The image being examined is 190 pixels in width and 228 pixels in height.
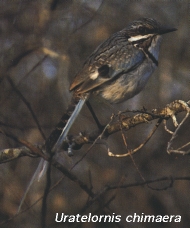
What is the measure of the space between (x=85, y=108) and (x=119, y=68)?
7.79 ft

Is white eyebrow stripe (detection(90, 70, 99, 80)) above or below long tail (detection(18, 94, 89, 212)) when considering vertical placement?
above

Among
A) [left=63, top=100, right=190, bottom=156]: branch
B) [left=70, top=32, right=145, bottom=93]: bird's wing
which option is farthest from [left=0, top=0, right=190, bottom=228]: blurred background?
[left=63, top=100, right=190, bottom=156]: branch

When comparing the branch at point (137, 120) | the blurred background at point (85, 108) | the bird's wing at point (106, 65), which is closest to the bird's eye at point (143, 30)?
the bird's wing at point (106, 65)

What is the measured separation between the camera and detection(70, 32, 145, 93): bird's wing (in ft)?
18.9

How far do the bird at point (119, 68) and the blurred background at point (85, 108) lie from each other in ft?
4.26

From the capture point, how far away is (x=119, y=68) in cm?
584

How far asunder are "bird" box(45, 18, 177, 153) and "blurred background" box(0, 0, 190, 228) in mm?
1299

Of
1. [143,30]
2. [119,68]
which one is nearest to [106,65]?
[119,68]

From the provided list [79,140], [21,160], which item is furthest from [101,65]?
[21,160]

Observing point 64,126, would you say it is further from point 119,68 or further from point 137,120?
point 119,68

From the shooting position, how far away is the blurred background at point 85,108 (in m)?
7.27

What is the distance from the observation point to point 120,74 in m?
5.82

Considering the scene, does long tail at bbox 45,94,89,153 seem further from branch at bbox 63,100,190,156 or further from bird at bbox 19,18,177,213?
branch at bbox 63,100,190,156

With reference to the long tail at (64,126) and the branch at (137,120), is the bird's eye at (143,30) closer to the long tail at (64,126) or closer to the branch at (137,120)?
the long tail at (64,126)
